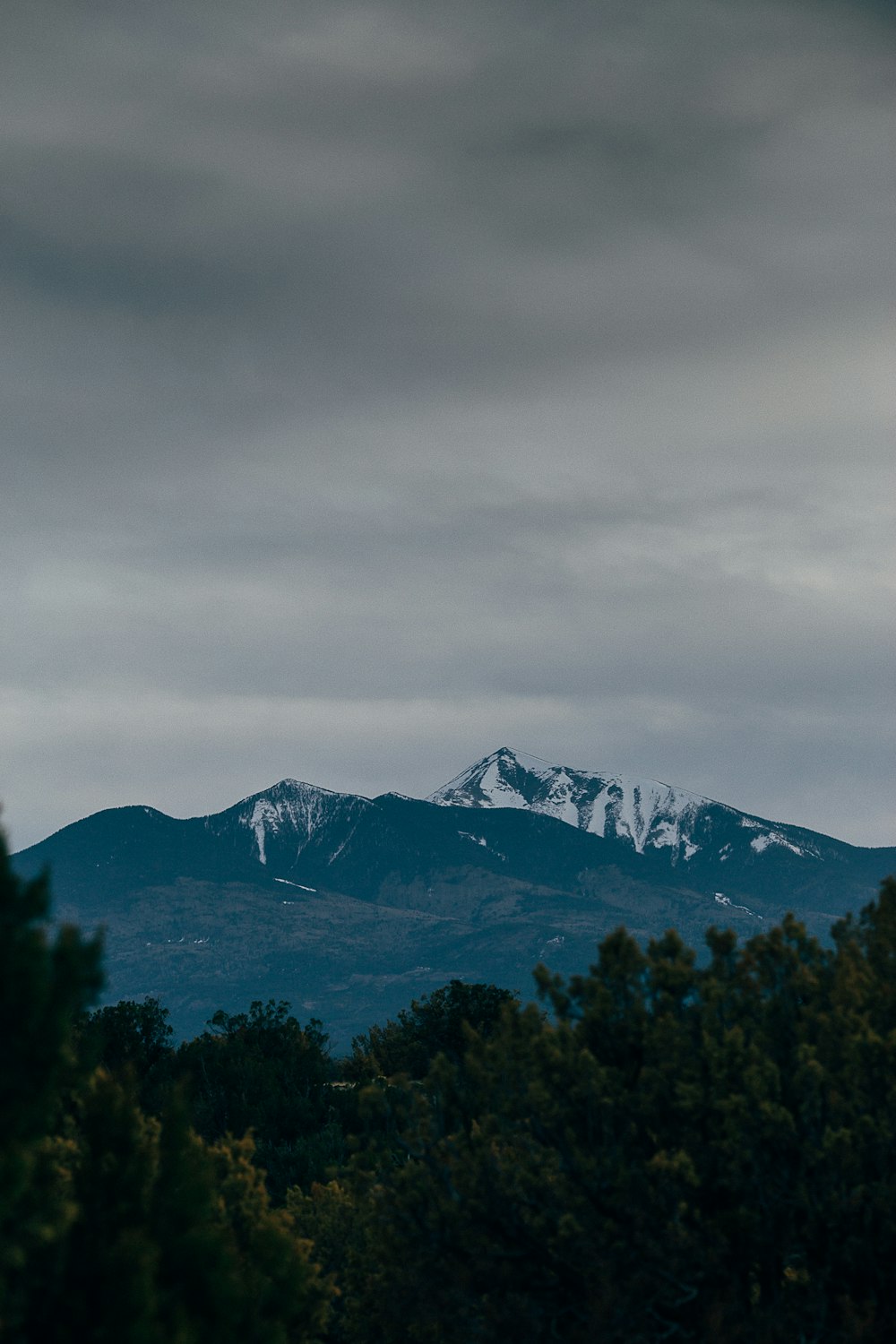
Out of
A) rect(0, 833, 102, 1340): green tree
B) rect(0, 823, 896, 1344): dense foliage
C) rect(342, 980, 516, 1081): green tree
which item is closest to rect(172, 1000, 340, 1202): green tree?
rect(342, 980, 516, 1081): green tree

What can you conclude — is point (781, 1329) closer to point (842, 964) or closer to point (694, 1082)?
point (694, 1082)

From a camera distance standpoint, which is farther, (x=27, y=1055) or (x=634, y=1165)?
(x=634, y=1165)

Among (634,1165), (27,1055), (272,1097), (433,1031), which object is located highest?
(27,1055)

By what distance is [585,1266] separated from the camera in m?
36.8

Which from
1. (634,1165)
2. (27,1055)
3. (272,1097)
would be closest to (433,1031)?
(272,1097)

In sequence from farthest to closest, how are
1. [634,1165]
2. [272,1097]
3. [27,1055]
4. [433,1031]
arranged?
[433,1031] → [272,1097] → [634,1165] → [27,1055]

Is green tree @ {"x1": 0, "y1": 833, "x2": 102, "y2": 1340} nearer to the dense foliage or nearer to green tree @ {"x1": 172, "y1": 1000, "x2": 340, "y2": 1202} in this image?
the dense foliage

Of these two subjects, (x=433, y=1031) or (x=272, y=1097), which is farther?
(x=433, y=1031)

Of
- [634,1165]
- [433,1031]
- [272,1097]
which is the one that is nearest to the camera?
[634,1165]

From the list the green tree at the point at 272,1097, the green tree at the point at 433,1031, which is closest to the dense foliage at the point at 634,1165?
the green tree at the point at 272,1097

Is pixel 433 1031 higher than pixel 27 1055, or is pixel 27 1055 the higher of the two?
pixel 27 1055

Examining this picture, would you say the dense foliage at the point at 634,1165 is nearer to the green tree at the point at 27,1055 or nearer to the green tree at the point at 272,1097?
the green tree at the point at 27,1055

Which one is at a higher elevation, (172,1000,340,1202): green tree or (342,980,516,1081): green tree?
(342,980,516,1081): green tree

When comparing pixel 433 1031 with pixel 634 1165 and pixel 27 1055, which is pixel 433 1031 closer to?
pixel 634 1165
